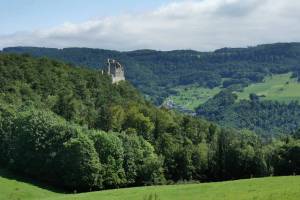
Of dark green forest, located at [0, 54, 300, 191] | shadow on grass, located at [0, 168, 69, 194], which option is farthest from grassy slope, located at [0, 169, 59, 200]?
dark green forest, located at [0, 54, 300, 191]

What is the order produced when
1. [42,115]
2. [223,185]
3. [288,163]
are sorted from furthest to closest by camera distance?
[42,115] → [288,163] → [223,185]

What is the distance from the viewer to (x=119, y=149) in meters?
92.5

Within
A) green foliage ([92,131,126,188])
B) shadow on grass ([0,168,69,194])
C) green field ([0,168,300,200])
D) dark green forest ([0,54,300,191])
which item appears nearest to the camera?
green field ([0,168,300,200])

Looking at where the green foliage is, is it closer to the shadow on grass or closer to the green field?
the shadow on grass

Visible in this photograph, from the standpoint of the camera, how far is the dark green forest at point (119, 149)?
88.4m

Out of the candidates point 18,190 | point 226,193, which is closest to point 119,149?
point 18,190

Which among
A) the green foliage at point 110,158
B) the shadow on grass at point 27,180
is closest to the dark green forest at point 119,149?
the green foliage at point 110,158

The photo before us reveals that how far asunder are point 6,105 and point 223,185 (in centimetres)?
6855

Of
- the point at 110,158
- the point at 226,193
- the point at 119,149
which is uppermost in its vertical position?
the point at 226,193

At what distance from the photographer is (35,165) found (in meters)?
94.0

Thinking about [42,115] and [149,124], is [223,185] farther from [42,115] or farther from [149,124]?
[149,124]

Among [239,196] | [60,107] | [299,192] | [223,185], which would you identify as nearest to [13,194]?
[223,185]

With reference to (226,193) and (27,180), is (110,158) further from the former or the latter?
(226,193)

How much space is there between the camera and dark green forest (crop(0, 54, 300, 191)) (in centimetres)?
8844
